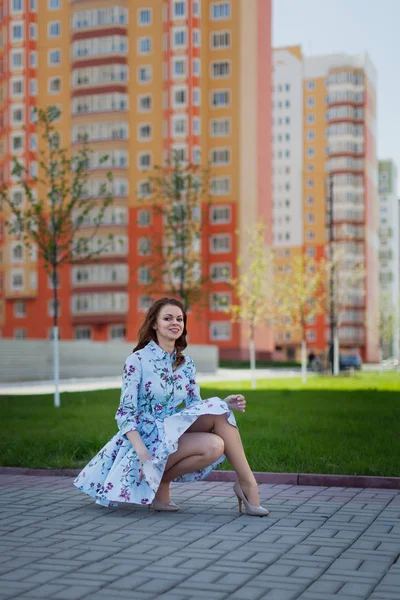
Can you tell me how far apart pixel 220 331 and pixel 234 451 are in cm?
6948

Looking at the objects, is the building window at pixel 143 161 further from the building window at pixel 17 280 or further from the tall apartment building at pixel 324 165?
the tall apartment building at pixel 324 165

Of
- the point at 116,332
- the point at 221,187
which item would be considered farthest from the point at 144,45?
the point at 116,332

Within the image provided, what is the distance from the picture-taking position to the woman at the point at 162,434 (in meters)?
7.29

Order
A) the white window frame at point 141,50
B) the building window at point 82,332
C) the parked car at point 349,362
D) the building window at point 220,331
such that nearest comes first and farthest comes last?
1. the parked car at point 349,362
2. the building window at point 220,331
3. the white window frame at point 141,50
4. the building window at point 82,332

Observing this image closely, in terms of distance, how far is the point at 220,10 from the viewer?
254ft

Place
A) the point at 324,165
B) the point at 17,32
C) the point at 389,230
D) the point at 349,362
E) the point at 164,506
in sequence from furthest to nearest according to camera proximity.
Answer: the point at 389,230 → the point at 324,165 → the point at 17,32 → the point at 349,362 → the point at 164,506

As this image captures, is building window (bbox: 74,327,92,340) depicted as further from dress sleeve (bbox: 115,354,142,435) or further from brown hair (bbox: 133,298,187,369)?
dress sleeve (bbox: 115,354,142,435)

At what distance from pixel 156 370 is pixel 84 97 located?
72810mm

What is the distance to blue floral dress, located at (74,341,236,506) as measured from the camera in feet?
23.9

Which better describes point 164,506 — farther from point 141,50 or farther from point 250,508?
point 141,50

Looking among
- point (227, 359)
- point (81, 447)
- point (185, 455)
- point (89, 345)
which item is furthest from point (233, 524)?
point (227, 359)

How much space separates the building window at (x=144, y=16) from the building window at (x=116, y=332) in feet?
80.2

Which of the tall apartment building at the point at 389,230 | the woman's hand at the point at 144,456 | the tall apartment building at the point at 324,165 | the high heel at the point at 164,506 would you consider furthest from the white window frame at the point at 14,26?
the tall apartment building at the point at 389,230

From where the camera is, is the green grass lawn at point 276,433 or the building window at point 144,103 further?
the building window at point 144,103
